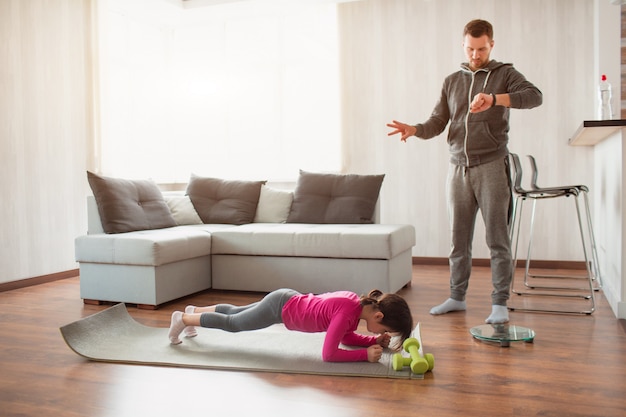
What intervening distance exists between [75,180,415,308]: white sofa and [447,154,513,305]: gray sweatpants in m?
0.59

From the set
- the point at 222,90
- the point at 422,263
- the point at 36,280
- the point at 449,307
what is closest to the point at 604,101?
the point at 449,307

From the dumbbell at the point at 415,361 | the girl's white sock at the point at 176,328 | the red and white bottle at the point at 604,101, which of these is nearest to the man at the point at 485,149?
the dumbbell at the point at 415,361

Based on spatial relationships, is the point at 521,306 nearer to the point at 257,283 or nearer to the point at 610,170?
the point at 610,170

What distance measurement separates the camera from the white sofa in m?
3.75

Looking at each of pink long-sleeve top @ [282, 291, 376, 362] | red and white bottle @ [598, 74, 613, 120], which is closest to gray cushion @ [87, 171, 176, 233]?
pink long-sleeve top @ [282, 291, 376, 362]

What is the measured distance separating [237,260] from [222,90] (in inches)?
111

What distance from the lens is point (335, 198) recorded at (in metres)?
4.66

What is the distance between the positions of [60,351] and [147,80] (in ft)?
13.5

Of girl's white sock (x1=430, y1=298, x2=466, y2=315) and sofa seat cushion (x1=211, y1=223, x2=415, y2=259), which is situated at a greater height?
sofa seat cushion (x1=211, y1=223, x2=415, y2=259)

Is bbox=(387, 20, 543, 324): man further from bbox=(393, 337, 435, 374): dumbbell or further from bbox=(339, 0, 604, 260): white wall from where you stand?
bbox=(339, 0, 604, 260): white wall

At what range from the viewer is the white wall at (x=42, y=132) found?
4.54 m

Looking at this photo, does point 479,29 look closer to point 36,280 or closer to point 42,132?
point 42,132

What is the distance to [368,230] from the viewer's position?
3.97 m

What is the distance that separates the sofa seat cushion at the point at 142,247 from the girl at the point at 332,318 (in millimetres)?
1020
